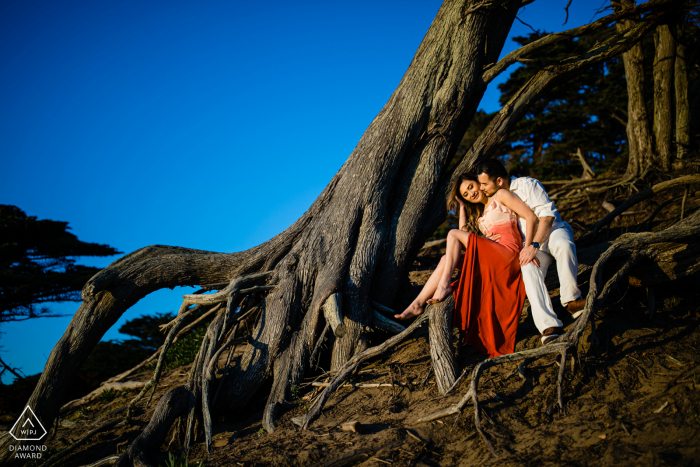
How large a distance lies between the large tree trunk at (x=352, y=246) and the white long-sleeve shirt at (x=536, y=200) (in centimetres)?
99

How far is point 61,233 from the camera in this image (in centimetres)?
1138

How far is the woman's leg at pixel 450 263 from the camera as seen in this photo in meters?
3.91

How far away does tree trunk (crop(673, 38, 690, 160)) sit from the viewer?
7590 mm

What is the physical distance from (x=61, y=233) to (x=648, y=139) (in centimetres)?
1508

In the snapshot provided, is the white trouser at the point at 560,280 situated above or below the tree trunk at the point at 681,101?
below

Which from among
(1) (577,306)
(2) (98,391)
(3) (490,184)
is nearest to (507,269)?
(1) (577,306)

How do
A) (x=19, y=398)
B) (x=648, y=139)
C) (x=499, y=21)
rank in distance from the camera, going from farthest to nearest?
(x=648, y=139), (x=19, y=398), (x=499, y=21)

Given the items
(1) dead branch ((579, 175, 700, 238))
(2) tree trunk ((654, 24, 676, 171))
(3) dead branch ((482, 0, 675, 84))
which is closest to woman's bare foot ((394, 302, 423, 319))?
(3) dead branch ((482, 0, 675, 84))

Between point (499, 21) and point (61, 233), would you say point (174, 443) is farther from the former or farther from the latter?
point (61, 233)

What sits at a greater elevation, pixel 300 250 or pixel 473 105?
pixel 473 105

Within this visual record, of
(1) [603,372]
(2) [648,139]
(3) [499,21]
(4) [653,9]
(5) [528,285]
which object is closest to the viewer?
(1) [603,372]

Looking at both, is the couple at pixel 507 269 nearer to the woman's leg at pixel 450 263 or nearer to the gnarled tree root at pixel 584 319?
the woman's leg at pixel 450 263

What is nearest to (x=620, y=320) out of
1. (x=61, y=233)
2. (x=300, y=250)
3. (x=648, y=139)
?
(x=300, y=250)

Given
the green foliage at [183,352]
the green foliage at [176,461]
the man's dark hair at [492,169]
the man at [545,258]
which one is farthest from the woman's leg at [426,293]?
the green foliage at [183,352]
